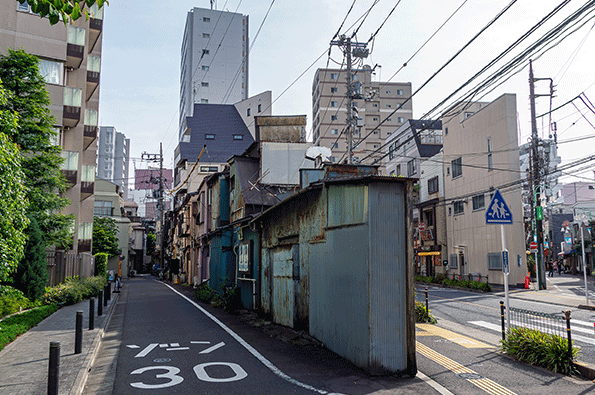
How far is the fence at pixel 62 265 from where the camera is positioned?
23359 mm

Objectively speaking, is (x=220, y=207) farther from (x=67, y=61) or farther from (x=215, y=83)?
(x=215, y=83)

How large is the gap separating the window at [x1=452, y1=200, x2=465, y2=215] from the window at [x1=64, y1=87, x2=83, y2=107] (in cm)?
2982

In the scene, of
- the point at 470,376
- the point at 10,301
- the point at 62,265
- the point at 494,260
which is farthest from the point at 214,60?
the point at 470,376

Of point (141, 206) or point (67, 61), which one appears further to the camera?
point (141, 206)

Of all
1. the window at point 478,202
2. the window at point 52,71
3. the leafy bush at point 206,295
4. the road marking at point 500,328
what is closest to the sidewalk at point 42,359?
the leafy bush at point 206,295

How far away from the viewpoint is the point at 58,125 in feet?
85.2

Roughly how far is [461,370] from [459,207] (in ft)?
107

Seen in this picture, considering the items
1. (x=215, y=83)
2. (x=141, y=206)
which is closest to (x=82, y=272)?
(x=215, y=83)

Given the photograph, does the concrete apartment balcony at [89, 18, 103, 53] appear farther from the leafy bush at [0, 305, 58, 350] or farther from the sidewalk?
the sidewalk

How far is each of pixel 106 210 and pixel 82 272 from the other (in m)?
35.8

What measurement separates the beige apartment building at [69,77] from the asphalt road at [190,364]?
616 inches

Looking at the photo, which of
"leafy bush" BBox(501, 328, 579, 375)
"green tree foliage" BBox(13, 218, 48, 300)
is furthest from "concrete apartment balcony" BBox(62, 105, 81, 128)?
"leafy bush" BBox(501, 328, 579, 375)

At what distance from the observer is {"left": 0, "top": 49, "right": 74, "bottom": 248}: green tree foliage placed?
19.2m

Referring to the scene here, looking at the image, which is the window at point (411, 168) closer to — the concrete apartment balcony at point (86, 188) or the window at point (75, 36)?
the concrete apartment balcony at point (86, 188)
